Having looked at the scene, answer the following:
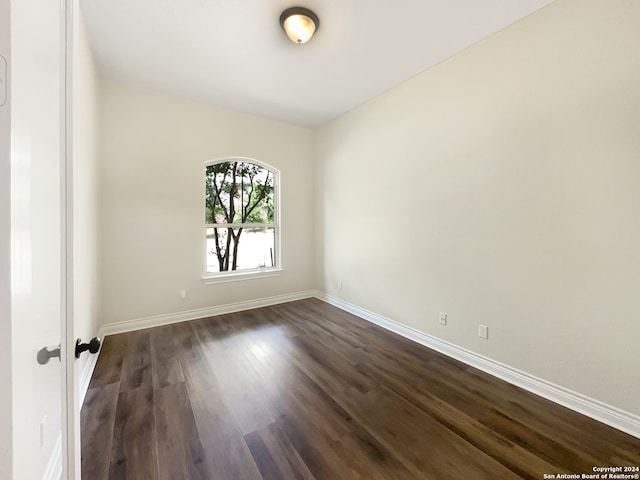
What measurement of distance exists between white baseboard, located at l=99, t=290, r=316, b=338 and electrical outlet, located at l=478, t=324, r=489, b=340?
2754 millimetres

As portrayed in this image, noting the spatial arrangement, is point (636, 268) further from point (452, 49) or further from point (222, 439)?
point (222, 439)

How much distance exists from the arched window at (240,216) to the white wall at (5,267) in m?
3.33

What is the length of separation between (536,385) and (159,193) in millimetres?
4287

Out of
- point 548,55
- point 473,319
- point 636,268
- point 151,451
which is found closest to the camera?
point 151,451

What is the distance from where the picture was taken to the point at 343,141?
396 centimetres

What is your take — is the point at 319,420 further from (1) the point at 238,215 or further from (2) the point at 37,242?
(1) the point at 238,215

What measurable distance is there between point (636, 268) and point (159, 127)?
4606mm

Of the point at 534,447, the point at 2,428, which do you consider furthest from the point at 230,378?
the point at 534,447

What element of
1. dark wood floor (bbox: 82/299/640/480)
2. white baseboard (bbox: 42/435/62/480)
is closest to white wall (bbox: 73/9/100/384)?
dark wood floor (bbox: 82/299/640/480)

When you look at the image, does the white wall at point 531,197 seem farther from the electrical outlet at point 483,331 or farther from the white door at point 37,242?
the white door at point 37,242

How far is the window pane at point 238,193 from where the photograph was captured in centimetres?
380

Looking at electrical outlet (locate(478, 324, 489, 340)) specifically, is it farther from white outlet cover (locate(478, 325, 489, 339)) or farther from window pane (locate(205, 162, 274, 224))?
window pane (locate(205, 162, 274, 224))

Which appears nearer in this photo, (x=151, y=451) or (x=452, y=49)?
(x=151, y=451)

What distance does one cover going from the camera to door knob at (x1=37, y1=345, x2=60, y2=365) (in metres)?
0.74
